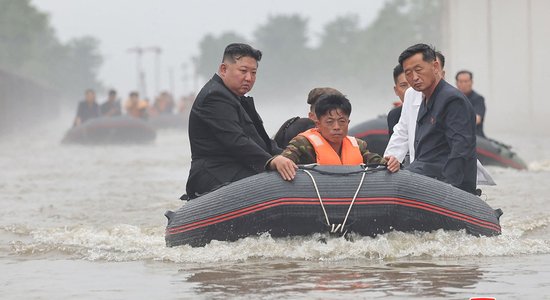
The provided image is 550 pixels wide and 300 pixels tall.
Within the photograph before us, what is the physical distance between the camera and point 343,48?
6486 inches

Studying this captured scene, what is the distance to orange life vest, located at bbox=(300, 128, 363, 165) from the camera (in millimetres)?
8859

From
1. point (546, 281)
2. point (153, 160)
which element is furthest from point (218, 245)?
point (153, 160)

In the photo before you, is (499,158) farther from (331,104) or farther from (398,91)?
(331,104)

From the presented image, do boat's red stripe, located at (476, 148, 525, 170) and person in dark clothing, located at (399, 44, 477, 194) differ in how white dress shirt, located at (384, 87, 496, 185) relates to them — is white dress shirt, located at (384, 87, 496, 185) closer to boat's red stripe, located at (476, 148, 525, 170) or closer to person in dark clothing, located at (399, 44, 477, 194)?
person in dark clothing, located at (399, 44, 477, 194)

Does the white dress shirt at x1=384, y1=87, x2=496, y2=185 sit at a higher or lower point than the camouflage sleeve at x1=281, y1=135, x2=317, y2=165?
higher

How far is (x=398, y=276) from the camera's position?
7.41 meters

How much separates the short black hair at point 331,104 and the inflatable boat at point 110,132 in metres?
23.1

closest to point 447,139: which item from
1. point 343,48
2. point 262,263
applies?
point 262,263

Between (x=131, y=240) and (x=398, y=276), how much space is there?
11.0 feet

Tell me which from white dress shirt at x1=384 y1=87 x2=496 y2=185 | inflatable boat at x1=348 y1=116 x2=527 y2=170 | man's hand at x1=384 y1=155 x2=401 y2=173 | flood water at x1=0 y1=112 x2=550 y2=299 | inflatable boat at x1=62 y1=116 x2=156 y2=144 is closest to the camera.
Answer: flood water at x1=0 y1=112 x2=550 y2=299

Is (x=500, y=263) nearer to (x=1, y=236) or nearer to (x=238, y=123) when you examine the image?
(x=238, y=123)

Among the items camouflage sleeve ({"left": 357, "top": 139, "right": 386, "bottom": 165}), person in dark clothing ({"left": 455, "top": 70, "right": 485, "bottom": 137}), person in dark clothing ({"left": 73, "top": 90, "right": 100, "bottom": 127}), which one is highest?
person in dark clothing ({"left": 73, "top": 90, "right": 100, "bottom": 127})

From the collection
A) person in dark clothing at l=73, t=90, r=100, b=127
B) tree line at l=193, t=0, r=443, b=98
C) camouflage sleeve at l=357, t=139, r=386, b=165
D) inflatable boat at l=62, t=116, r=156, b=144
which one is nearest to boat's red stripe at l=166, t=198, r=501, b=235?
camouflage sleeve at l=357, t=139, r=386, b=165

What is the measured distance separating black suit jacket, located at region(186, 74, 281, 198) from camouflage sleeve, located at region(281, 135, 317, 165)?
0.22 m
